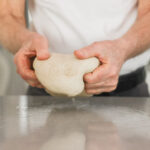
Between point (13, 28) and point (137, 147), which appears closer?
point (137, 147)

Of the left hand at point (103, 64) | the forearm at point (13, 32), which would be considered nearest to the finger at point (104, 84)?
the left hand at point (103, 64)

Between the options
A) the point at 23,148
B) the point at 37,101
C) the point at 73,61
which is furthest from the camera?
the point at 37,101

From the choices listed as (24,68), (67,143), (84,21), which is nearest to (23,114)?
(24,68)

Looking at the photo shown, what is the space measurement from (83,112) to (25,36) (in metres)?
0.27

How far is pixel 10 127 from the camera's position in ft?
2.00

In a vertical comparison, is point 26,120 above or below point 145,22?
below

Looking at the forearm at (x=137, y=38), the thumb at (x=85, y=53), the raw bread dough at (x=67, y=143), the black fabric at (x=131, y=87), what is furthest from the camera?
the black fabric at (x=131, y=87)

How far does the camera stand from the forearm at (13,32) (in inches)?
34.5

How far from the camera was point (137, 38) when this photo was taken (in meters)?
0.82

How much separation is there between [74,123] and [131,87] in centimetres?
35

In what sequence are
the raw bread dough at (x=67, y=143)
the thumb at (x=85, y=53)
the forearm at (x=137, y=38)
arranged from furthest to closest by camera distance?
the forearm at (x=137, y=38) < the thumb at (x=85, y=53) < the raw bread dough at (x=67, y=143)

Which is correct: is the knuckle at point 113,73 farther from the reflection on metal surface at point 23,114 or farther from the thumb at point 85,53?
the reflection on metal surface at point 23,114

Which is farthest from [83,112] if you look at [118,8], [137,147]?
[118,8]

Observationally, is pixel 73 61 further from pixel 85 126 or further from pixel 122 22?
pixel 122 22
